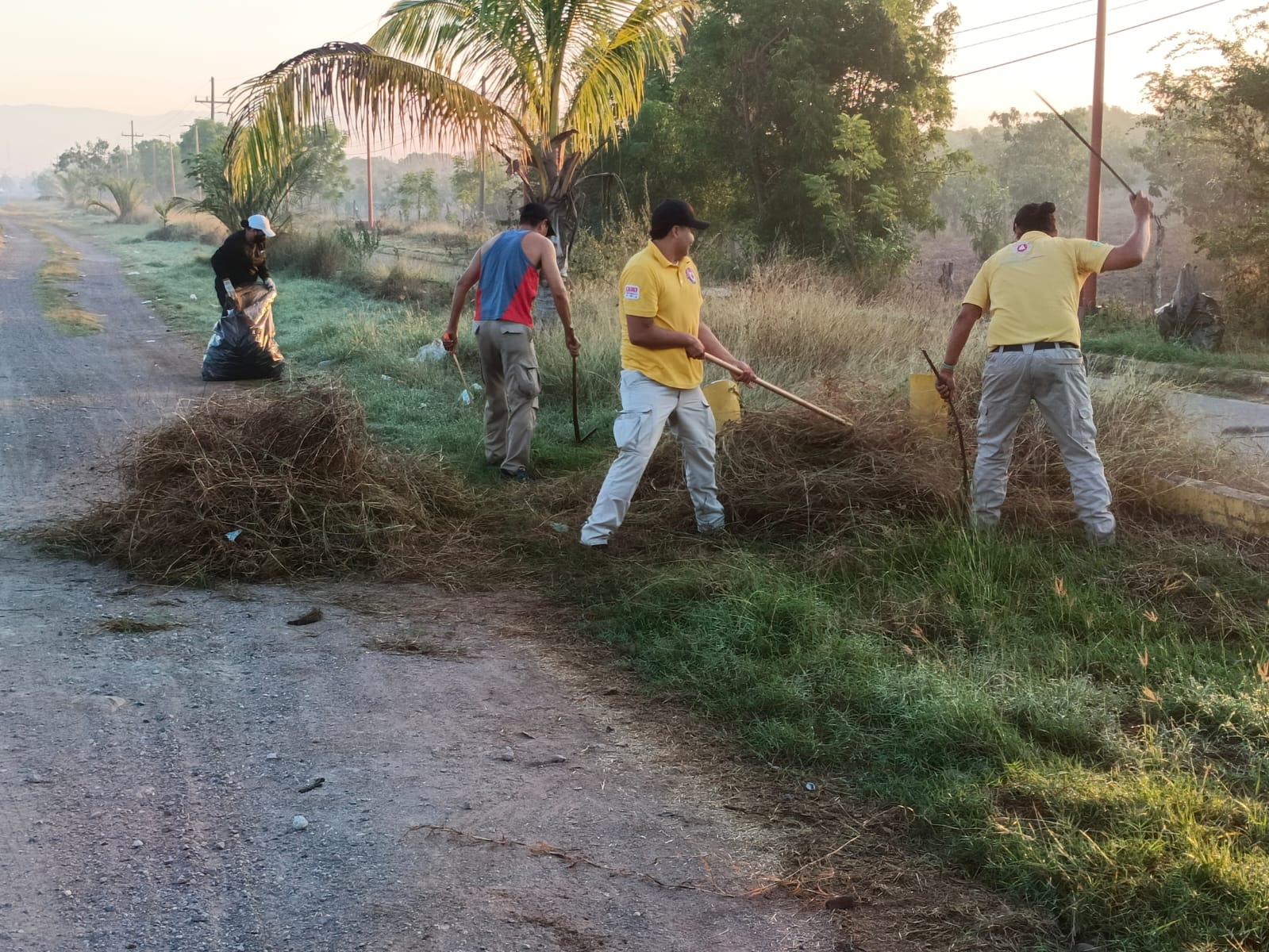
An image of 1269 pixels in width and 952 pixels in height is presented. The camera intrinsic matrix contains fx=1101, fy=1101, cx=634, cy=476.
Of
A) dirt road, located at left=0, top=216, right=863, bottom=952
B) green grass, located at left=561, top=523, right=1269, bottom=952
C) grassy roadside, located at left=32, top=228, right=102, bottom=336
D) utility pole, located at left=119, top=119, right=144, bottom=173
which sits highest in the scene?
utility pole, located at left=119, top=119, right=144, bottom=173

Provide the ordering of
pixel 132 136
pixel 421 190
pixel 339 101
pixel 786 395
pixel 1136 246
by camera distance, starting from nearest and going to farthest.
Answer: pixel 1136 246
pixel 786 395
pixel 339 101
pixel 421 190
pixel 132 136

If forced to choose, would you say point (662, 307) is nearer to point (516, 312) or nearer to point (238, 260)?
point (516, 312)

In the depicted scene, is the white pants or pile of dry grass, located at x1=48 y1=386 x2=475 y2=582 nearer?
pile of dry grass, located at x1=48 y1=386 x2=475 y2=582

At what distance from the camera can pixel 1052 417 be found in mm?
5828

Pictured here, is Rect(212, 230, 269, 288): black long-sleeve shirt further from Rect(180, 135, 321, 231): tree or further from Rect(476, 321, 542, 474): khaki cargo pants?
Rect(180, 135, 321, 231): tree

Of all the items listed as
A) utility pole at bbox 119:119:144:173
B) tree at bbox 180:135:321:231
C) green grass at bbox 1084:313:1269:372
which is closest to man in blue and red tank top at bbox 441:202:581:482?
green grass at bbox 1084:313:1269:372

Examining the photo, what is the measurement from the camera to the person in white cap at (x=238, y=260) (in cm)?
1125

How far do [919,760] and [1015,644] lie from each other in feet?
3.83

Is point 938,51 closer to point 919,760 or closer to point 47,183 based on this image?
point 919,760

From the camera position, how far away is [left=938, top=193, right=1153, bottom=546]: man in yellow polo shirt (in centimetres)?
570

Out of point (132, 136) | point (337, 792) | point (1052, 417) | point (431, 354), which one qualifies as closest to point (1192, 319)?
point (431, 354)

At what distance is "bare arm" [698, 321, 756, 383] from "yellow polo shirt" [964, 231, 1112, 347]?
134cm

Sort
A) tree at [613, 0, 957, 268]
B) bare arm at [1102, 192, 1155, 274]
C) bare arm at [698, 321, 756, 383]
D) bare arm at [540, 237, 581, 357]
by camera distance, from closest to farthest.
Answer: bare arm at [1102, 192, 1155, 274] < bare arm at [698, 321, 756, 383] < bare arm at [540, 237, 581, 357] < tree at [613, 0, 957, 268]

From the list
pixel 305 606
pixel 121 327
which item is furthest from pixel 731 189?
pixel 305 606
